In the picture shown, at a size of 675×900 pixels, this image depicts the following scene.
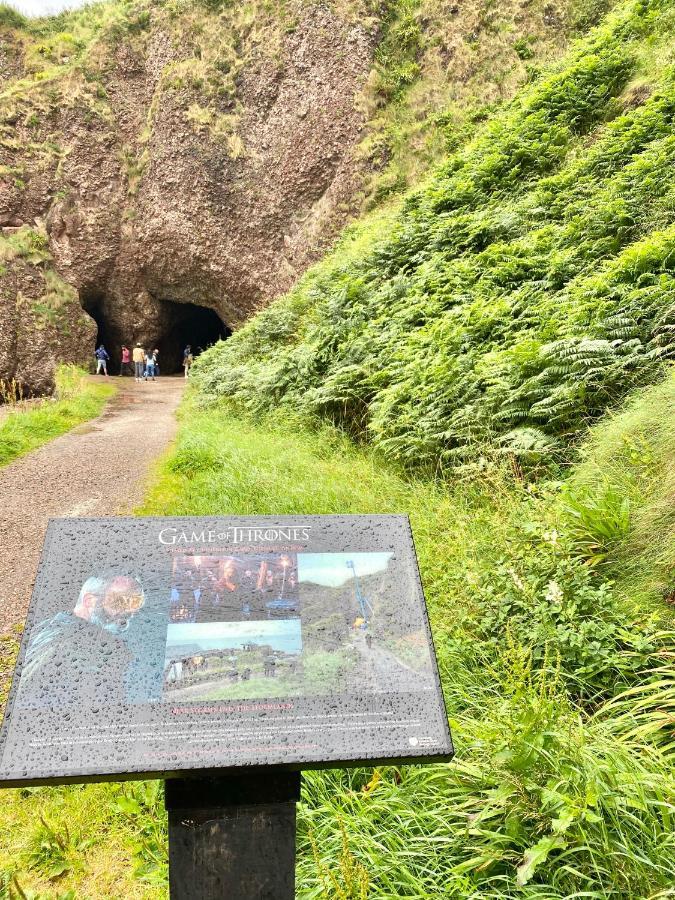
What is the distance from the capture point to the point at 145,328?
2472 cm

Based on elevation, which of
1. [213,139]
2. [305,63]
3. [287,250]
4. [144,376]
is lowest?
[144,376]

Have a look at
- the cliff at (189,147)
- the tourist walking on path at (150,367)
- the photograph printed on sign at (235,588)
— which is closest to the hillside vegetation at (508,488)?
the photograph printed on sign at (235,588)

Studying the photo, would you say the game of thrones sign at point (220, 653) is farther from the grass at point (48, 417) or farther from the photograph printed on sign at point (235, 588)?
the grass at point (48, 417)

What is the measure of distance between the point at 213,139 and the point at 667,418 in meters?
22.2

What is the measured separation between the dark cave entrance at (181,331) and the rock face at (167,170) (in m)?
1.09

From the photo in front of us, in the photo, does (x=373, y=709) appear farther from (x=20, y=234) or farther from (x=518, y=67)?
(x=20, y=234)

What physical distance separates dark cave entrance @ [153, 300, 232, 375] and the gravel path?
14.8 metres

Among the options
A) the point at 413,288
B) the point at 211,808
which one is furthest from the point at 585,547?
the point at 413,288

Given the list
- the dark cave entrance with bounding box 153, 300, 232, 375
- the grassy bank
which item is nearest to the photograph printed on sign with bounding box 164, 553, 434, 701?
the grassy bank

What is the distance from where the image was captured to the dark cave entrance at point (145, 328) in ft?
80.4

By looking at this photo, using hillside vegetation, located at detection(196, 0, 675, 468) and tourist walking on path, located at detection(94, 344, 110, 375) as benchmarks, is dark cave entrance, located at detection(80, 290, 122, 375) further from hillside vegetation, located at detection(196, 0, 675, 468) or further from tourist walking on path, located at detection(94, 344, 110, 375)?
hillside vegetation, located at detection(196, 0, 675, 468)

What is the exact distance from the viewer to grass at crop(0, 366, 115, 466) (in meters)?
8.77

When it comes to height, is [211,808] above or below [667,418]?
below

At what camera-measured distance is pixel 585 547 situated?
2.95 meters
